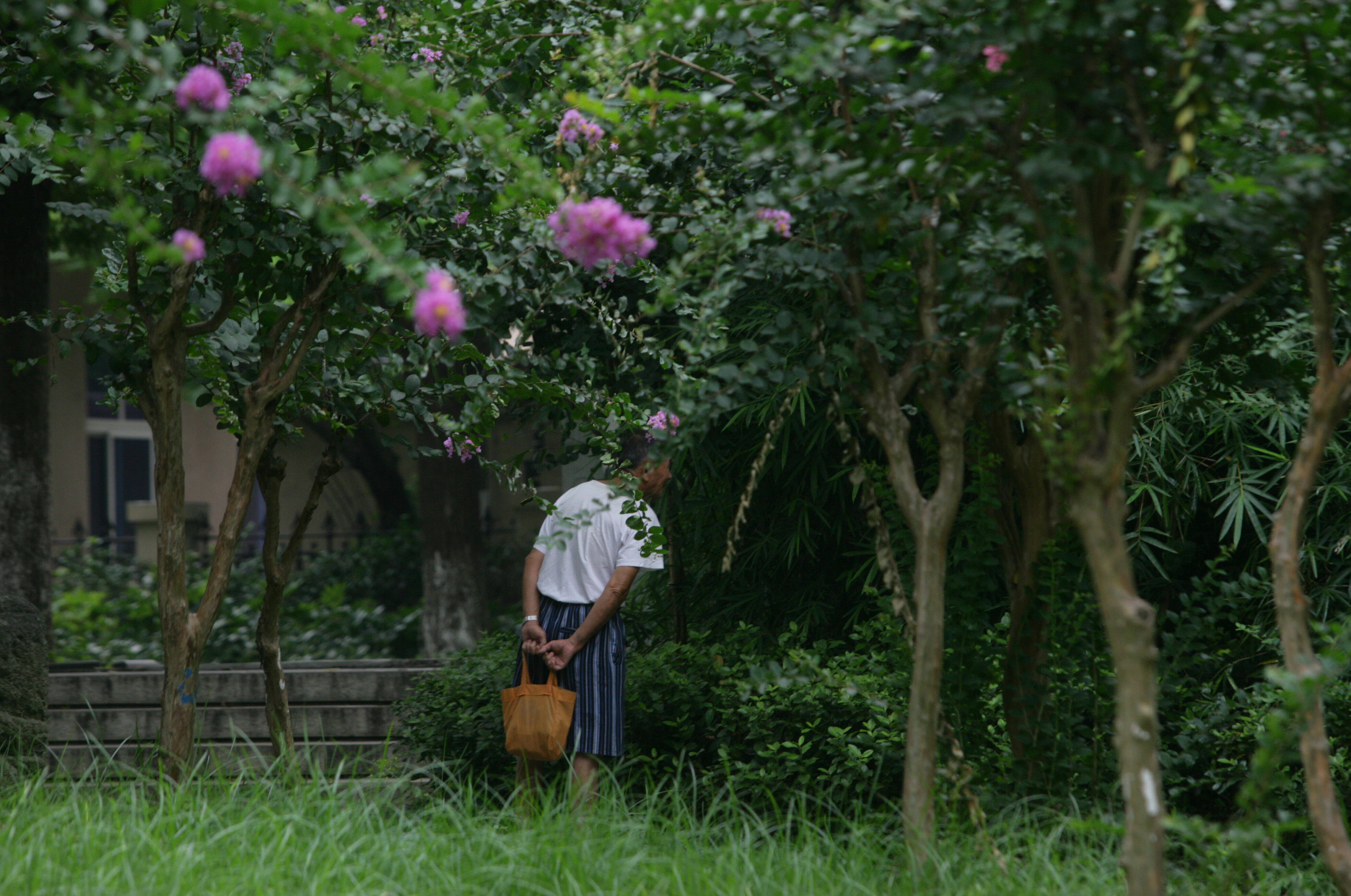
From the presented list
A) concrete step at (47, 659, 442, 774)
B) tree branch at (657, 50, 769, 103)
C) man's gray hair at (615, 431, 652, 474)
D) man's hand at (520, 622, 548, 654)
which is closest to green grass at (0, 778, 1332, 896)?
man's hand at (520, 622, 548, 654)

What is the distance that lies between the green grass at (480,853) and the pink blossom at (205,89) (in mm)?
1635

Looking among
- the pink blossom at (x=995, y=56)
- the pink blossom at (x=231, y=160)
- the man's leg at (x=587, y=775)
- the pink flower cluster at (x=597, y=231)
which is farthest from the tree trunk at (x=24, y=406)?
the pink blossom at (x=995, y=56)

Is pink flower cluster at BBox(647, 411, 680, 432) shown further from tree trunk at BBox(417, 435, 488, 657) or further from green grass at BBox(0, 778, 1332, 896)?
→ tree trunk at BBox(417, 435, 488, 657)

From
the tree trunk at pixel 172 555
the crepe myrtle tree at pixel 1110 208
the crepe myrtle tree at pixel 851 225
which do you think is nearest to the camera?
the crepe myrtle tree at pixel 1110 208

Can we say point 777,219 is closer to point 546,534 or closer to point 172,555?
point 546,534

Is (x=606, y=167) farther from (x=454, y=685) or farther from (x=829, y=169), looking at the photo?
(x=454, y=685)

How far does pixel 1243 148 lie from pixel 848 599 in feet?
8.90

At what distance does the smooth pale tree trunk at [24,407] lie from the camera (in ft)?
18.5

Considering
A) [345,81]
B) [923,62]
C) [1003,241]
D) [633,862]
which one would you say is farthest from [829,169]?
[633,862]

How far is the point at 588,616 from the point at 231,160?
225 centimetres

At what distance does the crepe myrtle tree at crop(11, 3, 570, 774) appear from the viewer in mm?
3107

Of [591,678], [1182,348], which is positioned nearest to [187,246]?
[1182,348]

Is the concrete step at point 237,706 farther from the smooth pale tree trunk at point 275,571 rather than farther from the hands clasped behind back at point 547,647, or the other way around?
the hands clasped behind back at point 547,647

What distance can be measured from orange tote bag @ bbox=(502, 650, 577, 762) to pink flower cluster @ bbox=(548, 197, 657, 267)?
6.32ft
